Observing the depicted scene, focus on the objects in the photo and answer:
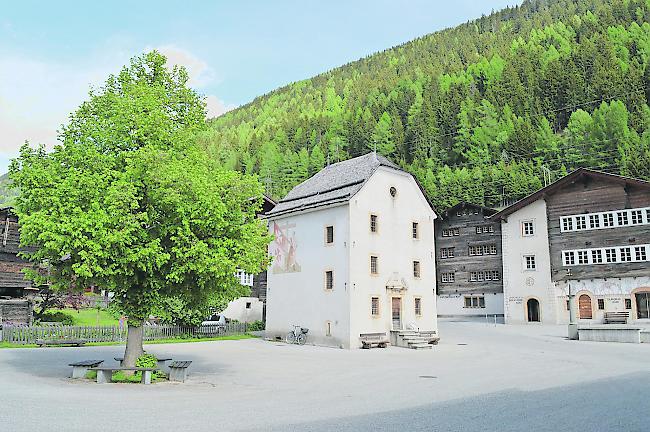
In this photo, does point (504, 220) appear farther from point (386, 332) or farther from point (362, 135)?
point (362, 135)

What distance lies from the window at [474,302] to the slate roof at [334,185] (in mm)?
26458

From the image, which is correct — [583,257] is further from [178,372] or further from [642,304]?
[178,372]

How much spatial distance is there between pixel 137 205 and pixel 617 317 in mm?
39055

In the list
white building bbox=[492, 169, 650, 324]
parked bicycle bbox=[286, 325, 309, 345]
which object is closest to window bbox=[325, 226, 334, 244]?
parked bicycle bbox=[286, 325, 309, 345]

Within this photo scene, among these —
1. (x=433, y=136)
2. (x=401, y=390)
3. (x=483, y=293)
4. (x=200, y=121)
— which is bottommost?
(x=401, y=390)

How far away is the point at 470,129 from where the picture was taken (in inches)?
4343

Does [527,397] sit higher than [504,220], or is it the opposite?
[504,220]

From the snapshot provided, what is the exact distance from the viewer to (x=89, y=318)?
1753 inches

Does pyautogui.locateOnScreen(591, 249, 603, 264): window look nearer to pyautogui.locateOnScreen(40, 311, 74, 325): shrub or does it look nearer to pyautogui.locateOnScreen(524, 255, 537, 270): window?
pyautogui.locateOnScreen(524, 255, 537, 270): window

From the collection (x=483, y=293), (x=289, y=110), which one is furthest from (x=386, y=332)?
(x=289, y=110)

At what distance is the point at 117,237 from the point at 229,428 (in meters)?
6.97

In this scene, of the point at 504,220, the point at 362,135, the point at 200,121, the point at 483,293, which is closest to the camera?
the point at 200,121

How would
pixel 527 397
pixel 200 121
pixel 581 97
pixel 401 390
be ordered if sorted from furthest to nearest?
1. pixel 581 97
2. pixel 200 121
3. pixel 401 390
4. pixel 527 397

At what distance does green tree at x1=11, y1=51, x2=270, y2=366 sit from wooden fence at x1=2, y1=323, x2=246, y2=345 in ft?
51.2
